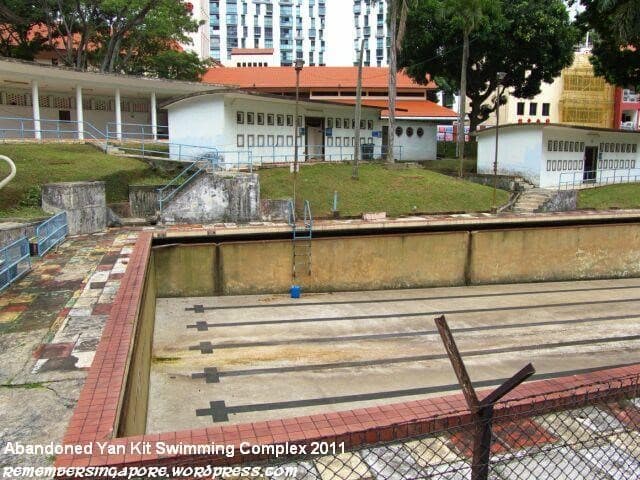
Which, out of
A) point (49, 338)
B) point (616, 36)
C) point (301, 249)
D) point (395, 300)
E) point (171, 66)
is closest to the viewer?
point (49, 338)

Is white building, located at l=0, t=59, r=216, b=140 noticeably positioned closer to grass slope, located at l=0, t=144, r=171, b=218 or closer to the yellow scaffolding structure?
grass slope, located at l=0, t=144, r=171, b=218

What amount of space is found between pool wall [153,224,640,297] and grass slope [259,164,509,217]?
510 cm

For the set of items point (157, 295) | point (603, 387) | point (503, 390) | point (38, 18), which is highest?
point (38, 18)

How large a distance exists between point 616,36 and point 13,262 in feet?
85.7

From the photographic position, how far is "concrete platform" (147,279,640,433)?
375 inches

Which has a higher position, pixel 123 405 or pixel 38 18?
pixel 38 18

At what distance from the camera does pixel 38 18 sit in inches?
1266

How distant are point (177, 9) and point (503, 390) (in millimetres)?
36430

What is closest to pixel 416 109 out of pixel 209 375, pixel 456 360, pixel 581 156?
pixel 581 156

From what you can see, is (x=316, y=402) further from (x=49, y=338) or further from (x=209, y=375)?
(x=49, y=338)

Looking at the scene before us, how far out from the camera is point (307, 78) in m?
45.2

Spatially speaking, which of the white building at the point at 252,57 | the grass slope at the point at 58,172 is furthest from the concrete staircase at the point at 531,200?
the white building at the point at 252,57

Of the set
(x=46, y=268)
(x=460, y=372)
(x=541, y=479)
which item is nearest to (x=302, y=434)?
(x=460, y=372)

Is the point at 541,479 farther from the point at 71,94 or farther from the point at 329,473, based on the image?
the point at 71,94
